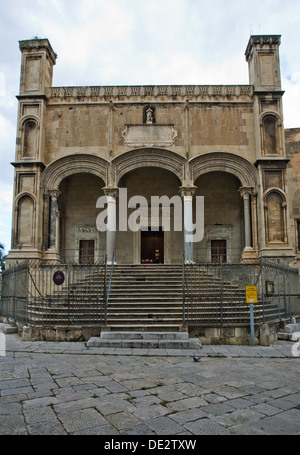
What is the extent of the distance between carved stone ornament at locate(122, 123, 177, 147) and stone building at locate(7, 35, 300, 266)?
4 cm

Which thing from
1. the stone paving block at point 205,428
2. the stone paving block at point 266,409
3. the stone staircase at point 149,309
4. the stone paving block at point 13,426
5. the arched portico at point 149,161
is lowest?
the stone paving block at point 266,409

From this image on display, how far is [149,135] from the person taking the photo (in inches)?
596

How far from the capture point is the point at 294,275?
1299 cm

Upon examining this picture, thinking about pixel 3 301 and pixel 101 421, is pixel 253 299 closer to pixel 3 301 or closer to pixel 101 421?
pixel 101 421

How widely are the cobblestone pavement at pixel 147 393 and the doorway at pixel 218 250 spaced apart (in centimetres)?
900

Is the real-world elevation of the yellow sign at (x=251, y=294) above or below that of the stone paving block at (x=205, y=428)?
above

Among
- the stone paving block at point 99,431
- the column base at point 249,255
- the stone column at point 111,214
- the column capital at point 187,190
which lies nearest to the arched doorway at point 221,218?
the column base at point 249,255

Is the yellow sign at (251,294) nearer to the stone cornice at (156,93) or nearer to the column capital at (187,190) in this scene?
the column capital at (187,190)

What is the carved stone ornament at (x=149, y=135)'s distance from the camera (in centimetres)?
1507

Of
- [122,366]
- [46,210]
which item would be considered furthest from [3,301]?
[122,366]

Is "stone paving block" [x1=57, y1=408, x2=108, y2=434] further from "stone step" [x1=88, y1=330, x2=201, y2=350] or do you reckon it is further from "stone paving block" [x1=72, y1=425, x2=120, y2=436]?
"stone step" [x1=88, y1=330, x2=201, y2=350]

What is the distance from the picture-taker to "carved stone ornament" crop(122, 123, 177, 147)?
15070 millimetres

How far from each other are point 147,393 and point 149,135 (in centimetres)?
1229

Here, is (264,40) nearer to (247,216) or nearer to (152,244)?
(247,216)
